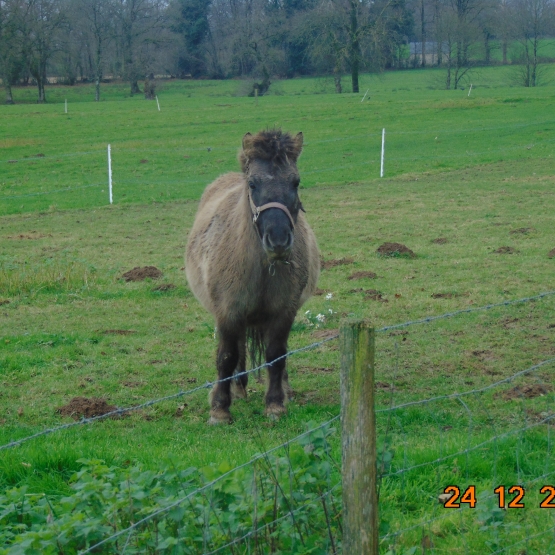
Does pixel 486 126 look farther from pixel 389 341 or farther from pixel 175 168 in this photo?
pixel 389 341

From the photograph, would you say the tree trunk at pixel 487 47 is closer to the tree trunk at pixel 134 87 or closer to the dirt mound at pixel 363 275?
the tree trunk at pixel 134 87

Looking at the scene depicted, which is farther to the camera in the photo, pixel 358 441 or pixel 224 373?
pixel 224 373

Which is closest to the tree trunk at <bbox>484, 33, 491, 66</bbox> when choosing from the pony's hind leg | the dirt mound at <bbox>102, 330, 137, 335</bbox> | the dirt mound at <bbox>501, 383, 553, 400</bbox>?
the dirt mound at <bbox>102, 330, 137, 335</bbox>

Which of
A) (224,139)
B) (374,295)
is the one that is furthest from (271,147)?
(224,139)

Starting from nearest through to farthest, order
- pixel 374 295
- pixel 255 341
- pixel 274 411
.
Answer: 1. pixel 274 411
2. pixel 255 341
3. pixel 374 295

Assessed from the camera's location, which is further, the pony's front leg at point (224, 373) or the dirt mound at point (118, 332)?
the dirt mound at point (118, 332)

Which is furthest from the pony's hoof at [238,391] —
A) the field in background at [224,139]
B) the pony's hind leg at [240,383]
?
the field in background at [224,139]

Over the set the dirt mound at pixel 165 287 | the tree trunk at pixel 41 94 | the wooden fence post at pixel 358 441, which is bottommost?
the dirt mound at pixel 165 287

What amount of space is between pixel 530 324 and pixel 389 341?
1586 mm

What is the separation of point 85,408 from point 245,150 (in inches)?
99.5

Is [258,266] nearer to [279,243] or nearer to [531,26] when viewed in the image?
[279,243]

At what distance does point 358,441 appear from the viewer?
2.67 metres

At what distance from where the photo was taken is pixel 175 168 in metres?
24.3

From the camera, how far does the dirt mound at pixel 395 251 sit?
1171cm
